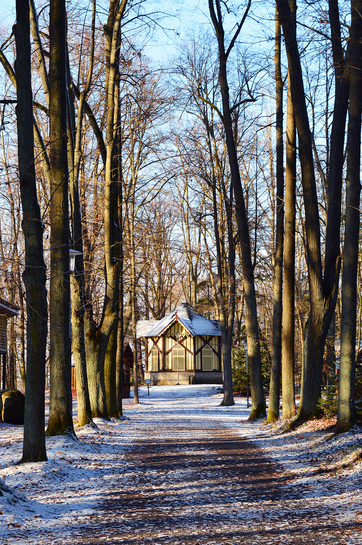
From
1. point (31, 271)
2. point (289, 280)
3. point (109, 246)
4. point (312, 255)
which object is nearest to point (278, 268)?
point (289, 280)

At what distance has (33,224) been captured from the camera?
858 cm

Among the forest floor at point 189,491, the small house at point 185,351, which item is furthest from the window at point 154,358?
the forest floor at point 189,491

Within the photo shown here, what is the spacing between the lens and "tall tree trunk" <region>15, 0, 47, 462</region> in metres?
8.52

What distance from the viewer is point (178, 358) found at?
4519cm

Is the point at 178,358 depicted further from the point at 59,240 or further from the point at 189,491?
the point at 189,491

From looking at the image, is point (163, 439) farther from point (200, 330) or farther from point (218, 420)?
point (200, 330)

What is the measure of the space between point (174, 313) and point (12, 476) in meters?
36.8

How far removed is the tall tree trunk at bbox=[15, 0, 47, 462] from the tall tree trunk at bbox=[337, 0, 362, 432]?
17.3 ft

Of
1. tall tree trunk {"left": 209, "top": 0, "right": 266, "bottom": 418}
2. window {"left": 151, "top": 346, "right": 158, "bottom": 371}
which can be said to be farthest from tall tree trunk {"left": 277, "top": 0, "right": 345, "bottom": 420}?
window {"left": 151, "top": 346, "right": 158, "bottom": 371}

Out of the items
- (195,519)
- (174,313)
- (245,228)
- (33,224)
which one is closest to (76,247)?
(245,228)

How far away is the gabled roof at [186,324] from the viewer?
→ 43.9 meters

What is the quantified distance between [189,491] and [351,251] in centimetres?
519

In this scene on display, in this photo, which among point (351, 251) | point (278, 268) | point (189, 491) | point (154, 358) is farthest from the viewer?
point (154, 358)

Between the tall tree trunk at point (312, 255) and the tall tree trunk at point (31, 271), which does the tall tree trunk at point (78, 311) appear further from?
the tall tree trunk at point (312, 255)
